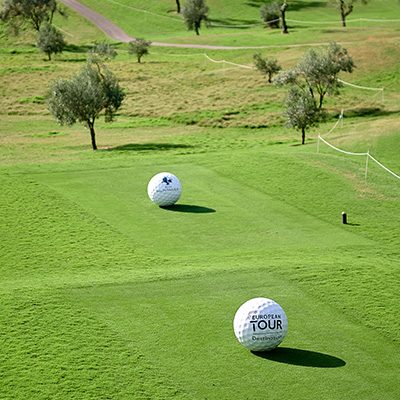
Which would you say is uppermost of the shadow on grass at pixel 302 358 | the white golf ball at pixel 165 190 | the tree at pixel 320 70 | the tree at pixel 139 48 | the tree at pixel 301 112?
the tree at pixel 139 48

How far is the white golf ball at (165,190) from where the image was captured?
1524 inches

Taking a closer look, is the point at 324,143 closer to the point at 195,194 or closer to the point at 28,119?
the point at 195,194

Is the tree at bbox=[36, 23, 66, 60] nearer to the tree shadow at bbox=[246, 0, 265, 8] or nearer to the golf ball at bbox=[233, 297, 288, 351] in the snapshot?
the tree shadow at bbox=[246, 0, 265, 8]

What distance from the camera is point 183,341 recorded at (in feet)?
78.3

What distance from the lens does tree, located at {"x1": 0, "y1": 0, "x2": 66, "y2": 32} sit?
122 metres

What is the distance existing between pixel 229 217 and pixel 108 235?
5.71 meters

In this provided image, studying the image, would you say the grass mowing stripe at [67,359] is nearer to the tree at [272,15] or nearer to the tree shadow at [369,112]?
the tree shadow at [369,112]

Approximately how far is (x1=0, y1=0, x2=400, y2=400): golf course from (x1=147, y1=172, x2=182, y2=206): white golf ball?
1.94 feet

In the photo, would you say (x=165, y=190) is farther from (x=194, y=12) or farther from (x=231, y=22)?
(x=231, y=22)

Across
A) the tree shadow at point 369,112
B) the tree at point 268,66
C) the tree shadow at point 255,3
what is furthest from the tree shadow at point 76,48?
the tree shadow at point 369,112

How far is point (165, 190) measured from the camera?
38719mm

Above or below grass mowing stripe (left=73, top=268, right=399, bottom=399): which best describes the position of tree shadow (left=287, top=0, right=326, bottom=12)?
above

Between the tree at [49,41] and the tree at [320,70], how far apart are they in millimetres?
40340

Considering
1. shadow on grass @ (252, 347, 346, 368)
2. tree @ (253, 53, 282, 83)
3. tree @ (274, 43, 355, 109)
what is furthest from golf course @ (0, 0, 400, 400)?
tree @ (253, 53, 282, 83)
